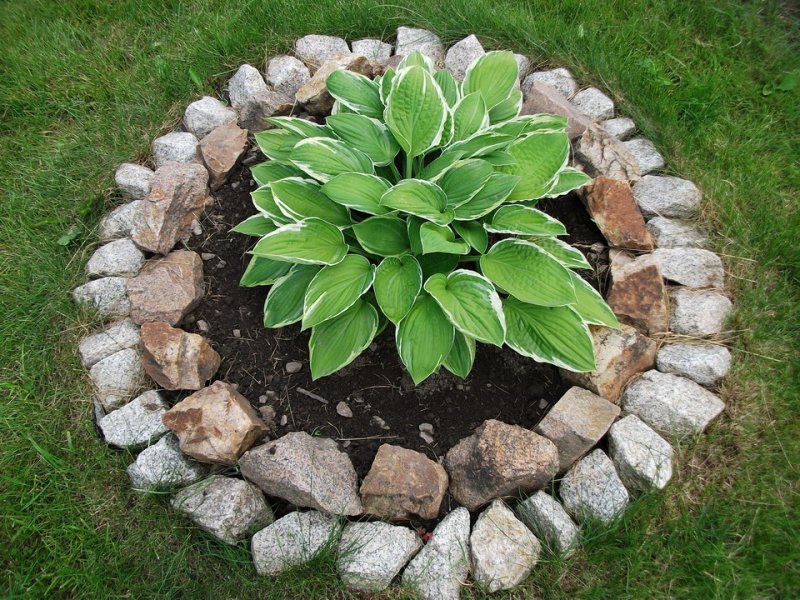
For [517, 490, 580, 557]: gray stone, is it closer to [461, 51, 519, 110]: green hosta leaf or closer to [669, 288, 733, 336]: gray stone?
[669, 288, 733, 336]: gray stone

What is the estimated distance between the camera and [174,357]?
2178mm

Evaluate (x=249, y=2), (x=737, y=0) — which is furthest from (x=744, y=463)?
(x=249, y=2)

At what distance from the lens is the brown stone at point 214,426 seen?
201cm

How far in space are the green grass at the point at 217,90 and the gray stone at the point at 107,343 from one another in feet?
0.20

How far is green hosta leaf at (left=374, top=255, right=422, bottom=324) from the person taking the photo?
6.25ft

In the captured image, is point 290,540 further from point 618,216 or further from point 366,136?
point 618,216

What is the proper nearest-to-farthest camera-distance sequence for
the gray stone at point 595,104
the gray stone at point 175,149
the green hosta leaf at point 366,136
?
the green hosta leaf at point 366,136, the gray stone at point 175,149, the gray stone at point 595,104

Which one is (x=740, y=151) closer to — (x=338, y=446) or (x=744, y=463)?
(x=744, y=463)

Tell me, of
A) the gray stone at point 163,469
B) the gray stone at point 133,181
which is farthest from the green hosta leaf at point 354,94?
the gray stone at point 163,469

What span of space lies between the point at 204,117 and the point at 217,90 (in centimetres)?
27

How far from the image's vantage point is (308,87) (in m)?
2.81

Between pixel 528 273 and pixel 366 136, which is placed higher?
pixel 366 136

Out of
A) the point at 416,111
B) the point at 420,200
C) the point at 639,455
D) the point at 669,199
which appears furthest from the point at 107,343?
the point at 669,199

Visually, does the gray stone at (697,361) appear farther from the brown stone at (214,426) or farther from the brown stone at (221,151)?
the brown stone at (221,151)
